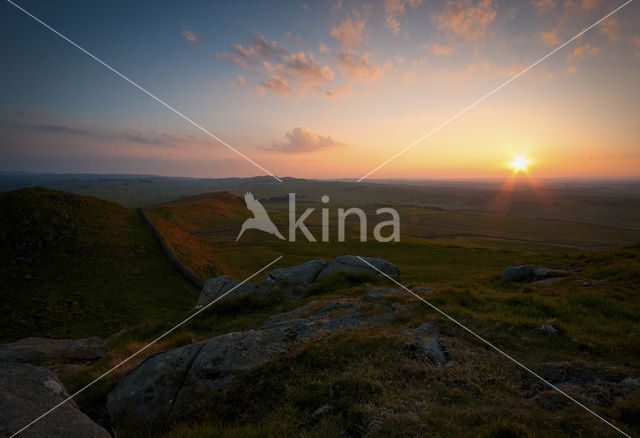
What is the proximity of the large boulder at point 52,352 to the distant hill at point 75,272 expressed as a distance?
6.56 metres

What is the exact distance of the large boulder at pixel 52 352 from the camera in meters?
11.1

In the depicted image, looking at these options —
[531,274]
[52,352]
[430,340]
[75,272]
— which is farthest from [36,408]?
[75,272]

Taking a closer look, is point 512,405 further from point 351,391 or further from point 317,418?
point 317,418

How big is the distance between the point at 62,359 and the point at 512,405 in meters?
15.9

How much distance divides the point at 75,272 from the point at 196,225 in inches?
1925

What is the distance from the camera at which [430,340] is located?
780 centimetres

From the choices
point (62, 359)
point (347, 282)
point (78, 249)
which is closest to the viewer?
point (62, 359)

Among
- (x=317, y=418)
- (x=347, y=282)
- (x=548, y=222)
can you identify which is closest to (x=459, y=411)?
(x=317, y=418)

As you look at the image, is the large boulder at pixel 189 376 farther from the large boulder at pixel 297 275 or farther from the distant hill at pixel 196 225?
the distant hill at pixel 196 225

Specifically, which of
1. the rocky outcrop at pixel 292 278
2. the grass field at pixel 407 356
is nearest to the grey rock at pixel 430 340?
the grass field at pixel 407 356

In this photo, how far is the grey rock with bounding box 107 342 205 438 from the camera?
6.69 meters

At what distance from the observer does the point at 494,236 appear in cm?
8575

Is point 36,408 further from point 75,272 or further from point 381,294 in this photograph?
point 75,272

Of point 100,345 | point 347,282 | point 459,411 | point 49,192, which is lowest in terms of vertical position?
point 100,345
